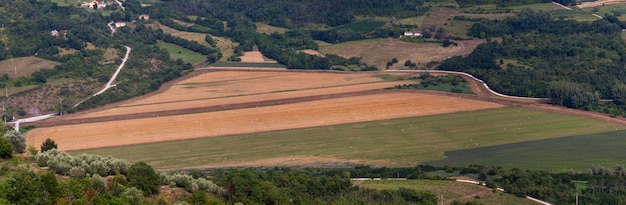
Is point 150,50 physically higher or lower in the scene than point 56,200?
lower

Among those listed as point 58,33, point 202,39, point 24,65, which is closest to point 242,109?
point 24,65

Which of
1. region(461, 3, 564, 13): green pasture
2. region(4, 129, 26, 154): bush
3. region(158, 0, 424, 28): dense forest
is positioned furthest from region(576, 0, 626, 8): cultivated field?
region(4, 129, 26, 154): bush

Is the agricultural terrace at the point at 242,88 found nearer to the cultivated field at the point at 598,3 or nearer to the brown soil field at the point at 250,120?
the brown soil field at the point at 250,120

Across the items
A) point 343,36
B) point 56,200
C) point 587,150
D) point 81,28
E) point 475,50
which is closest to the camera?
point 56,200

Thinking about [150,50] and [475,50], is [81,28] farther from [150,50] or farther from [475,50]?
[475,50]

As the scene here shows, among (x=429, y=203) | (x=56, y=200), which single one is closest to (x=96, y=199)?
(x=56, y=200)

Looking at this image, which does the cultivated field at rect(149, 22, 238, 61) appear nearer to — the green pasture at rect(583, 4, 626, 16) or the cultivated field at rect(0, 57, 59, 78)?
the cultivated field at rect(0, 57, 59, 78)
